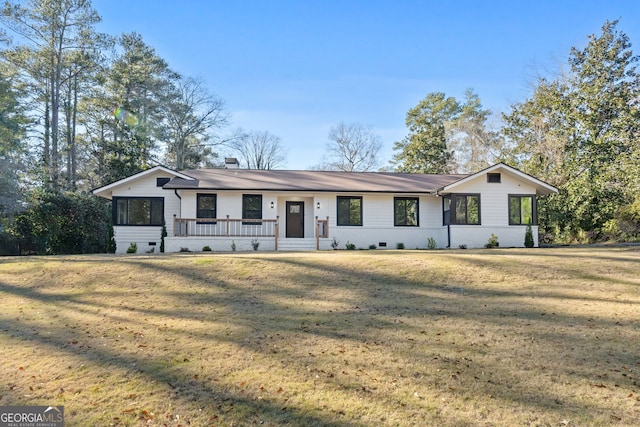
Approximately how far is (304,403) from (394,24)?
54.4ft

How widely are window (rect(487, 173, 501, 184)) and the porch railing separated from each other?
9724mm

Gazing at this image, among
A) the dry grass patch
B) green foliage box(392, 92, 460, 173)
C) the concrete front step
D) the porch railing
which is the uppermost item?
green foliage box(392, 92, 460, 173)

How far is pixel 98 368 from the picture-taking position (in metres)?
5.53

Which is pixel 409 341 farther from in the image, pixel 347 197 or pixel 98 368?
pixel 347 197

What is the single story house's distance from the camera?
19344 millimetres

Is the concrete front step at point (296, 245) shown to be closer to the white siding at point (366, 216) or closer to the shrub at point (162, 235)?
the white siding at point (366, 216)

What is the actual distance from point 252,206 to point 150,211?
4728mm

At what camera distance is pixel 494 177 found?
19.9 meters

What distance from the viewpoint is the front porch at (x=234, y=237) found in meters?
18.8

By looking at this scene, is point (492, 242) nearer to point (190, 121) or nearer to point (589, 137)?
point (589, 137)

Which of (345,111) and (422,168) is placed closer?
(422,168)

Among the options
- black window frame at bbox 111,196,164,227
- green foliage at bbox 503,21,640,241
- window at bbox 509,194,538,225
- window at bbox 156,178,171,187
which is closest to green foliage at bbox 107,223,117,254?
black window frame at bbox 111,196,164,227

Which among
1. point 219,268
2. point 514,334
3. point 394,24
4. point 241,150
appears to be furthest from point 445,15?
point 241,150

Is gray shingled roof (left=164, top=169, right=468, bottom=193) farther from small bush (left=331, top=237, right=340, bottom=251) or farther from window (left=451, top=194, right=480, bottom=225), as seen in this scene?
small bush (left=331, top=237, right=340, bottom=251)
